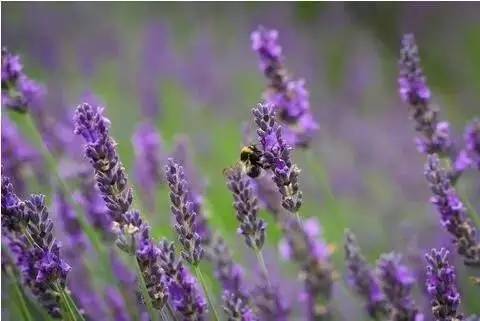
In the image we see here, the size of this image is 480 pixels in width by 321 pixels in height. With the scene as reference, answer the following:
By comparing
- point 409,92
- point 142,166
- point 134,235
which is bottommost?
point 134,235

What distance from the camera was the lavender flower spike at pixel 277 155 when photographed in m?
2.09

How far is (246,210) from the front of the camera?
89.0 inches

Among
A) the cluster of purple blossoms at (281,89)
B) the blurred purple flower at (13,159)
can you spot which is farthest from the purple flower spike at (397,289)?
the blurred purple flower at (13,159)

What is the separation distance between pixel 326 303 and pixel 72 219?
894 mm

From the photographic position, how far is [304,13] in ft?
24.5

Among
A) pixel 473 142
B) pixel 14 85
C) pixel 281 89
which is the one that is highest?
pixel 14 85

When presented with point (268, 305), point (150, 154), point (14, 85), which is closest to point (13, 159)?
point (14, 85)

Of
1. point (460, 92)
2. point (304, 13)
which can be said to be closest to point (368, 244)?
point (460, 92)

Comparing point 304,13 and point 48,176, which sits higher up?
point 304,13

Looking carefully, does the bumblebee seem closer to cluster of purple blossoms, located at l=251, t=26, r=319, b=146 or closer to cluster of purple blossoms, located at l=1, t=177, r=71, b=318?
cluster of purple blossoms, located at l=251, t=26, r=319, b=146

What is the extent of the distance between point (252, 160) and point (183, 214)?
407 mm

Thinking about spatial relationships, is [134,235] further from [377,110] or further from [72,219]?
[377,110]

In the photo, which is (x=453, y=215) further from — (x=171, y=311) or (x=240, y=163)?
(x=171, y=311)

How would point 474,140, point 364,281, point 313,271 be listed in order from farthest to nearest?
point 313,271, point 364,281, point 474,140
